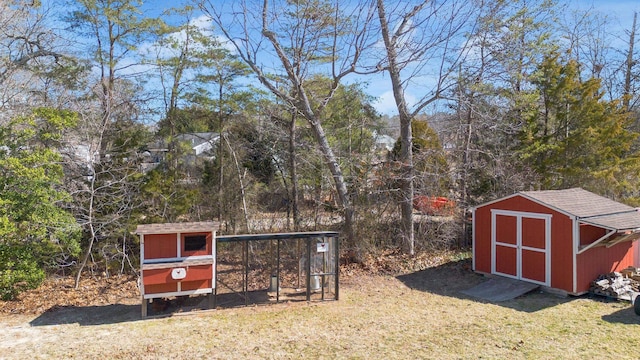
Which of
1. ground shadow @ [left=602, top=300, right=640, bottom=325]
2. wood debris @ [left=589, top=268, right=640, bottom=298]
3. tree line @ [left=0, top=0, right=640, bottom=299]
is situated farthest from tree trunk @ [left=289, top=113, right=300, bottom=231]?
ground shadow @ [left=602, top=300, right=640, bottom=325]

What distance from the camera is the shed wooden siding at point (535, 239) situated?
8398 millimetres

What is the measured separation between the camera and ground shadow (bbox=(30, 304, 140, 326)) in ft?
24.1

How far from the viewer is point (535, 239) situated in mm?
8984

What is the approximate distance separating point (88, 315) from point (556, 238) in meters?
9.60

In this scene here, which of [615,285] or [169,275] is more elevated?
[169,275]

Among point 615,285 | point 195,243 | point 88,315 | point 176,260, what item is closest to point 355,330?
point 195,243

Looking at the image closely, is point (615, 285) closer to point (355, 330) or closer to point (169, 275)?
point (355, 330)

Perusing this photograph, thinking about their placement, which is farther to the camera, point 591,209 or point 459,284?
point 459,284

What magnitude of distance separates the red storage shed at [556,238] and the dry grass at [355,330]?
2.11 feet

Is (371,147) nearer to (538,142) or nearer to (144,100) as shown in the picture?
(538,142)

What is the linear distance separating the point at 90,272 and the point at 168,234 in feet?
13.6

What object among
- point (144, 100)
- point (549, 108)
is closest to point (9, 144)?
point (144, 100)

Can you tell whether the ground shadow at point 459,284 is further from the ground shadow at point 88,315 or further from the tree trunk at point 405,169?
the ground shadow at point 88,315

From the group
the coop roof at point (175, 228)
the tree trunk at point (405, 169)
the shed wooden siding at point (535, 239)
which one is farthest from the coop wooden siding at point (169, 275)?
the shed wooden siding at point (535, 239)
